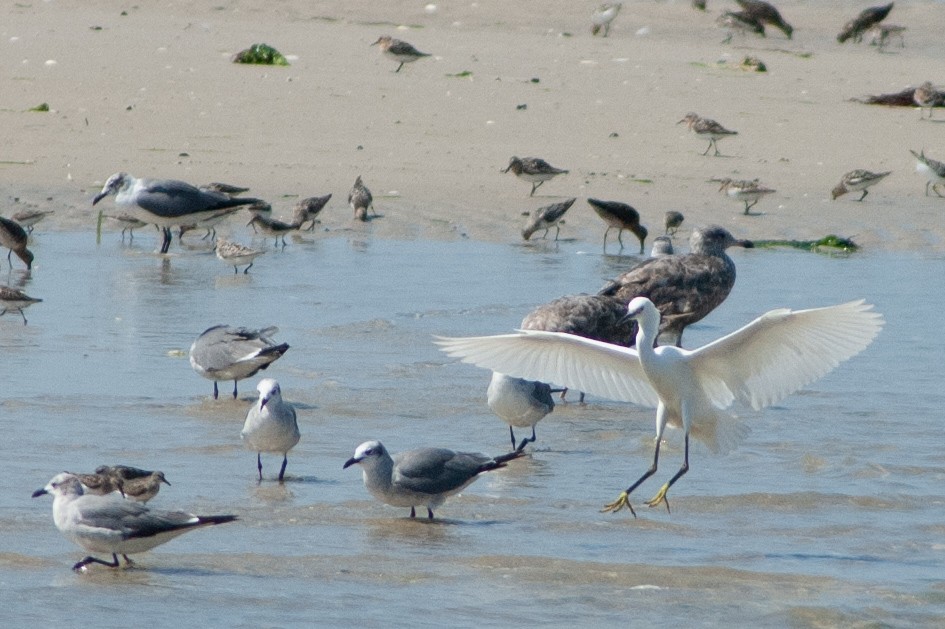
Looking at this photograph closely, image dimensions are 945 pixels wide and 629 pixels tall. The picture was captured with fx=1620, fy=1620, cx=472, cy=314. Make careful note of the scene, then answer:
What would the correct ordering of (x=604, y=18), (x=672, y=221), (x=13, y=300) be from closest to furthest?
Result: (x=13, y=300), (x=672, y=221), (x=604, y=18)

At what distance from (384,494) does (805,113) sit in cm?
1301

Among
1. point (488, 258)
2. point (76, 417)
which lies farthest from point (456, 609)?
point (488, 258)

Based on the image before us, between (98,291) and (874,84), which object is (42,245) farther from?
(874,84)

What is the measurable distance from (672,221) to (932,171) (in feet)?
10.4

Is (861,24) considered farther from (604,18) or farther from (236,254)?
(236,254)

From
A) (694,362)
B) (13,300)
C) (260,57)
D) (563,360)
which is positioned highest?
(694,362)

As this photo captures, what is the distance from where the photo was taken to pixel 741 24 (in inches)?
1025

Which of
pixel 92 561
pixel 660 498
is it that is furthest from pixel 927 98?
pixel 92 561

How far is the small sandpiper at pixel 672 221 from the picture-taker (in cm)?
1410

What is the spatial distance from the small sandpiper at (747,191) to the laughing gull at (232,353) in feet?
22.8

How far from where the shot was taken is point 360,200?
14.1 m

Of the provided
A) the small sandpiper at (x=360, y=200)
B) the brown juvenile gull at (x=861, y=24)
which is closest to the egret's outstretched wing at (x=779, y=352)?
the small sandpiper at (x=360, y=200)

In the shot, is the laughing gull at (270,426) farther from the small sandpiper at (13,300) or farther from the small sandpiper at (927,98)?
A: the small sandpiper at (927,98)

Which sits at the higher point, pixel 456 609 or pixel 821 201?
pixel 456 609
